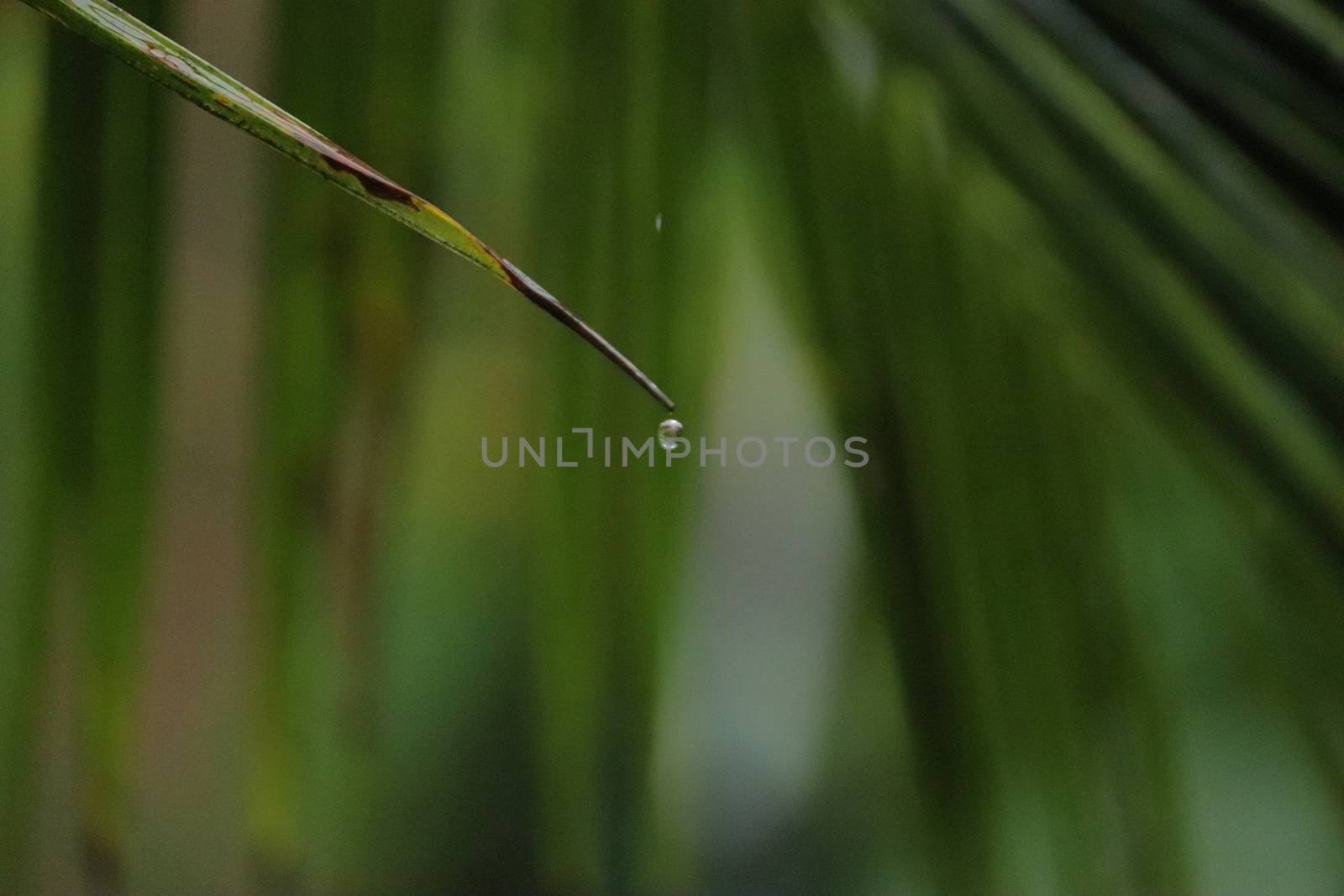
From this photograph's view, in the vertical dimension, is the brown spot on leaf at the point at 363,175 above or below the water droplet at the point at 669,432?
below

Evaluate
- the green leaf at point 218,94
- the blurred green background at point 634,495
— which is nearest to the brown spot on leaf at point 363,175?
the green leaf at point 218,94

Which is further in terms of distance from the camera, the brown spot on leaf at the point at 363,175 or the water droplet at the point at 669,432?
the water droplet at the point at 669,432

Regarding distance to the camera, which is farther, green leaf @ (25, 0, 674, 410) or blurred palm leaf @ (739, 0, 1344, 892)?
blurred palm leaf @ (739, 0, 1344, 892)

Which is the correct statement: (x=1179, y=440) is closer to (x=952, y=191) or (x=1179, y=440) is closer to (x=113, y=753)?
(x=952, y=191)

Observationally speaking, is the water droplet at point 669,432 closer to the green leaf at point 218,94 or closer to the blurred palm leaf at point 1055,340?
the blurred palm leaf at point 1055,340

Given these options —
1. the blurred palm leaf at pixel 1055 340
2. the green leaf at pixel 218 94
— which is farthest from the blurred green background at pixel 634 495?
the green leaf at pixel 218 94

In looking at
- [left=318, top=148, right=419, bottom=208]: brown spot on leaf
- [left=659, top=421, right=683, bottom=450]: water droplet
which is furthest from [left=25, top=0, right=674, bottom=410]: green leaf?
[left=659, top=421, right=683, bottom=450]: water droplet

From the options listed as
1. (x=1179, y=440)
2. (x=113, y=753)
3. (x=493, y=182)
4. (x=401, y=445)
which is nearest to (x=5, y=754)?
(x=113, y=753)

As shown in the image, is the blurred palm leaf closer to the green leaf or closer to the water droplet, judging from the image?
the water droplet

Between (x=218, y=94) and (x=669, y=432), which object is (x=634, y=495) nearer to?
(x=669, y=432)
